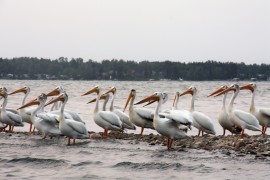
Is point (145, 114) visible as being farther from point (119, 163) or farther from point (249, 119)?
point (119, 163)

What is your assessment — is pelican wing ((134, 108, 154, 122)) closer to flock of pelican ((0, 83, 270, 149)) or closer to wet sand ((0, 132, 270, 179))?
flock of pelican ((0, 83, 270, 149))

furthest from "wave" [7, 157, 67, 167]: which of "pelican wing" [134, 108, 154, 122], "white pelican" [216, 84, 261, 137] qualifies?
"white pelican" [216, 84, 261, 137]

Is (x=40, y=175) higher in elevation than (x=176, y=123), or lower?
lower

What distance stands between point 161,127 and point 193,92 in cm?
500

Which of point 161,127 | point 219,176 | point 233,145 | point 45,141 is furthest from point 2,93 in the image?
point 219,176

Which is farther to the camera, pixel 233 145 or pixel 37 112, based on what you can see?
pixel 37 112

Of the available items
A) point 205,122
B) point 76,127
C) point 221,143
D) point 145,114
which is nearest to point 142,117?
point 145,114

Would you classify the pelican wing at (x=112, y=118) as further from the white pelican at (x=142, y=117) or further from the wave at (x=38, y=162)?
the wave at (x=38, y=162)

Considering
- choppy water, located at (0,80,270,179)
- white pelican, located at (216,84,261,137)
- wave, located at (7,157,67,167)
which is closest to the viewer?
choppy water, located at (0,80,270,179)

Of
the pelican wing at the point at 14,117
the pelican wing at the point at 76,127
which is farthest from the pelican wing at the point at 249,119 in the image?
the pelican wing at the point at 14,117

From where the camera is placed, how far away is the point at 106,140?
42.8 ft

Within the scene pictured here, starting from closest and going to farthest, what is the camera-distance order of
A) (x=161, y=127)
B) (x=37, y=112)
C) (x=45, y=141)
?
1. (x=161, y=127)
2. (x=45, y=141)
3. (x=37, y=112)

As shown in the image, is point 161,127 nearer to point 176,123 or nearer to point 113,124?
point 176,123

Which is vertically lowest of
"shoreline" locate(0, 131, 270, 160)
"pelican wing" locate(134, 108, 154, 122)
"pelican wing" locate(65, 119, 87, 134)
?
A: "shoreline" locate(0, 131, 270, 160)
